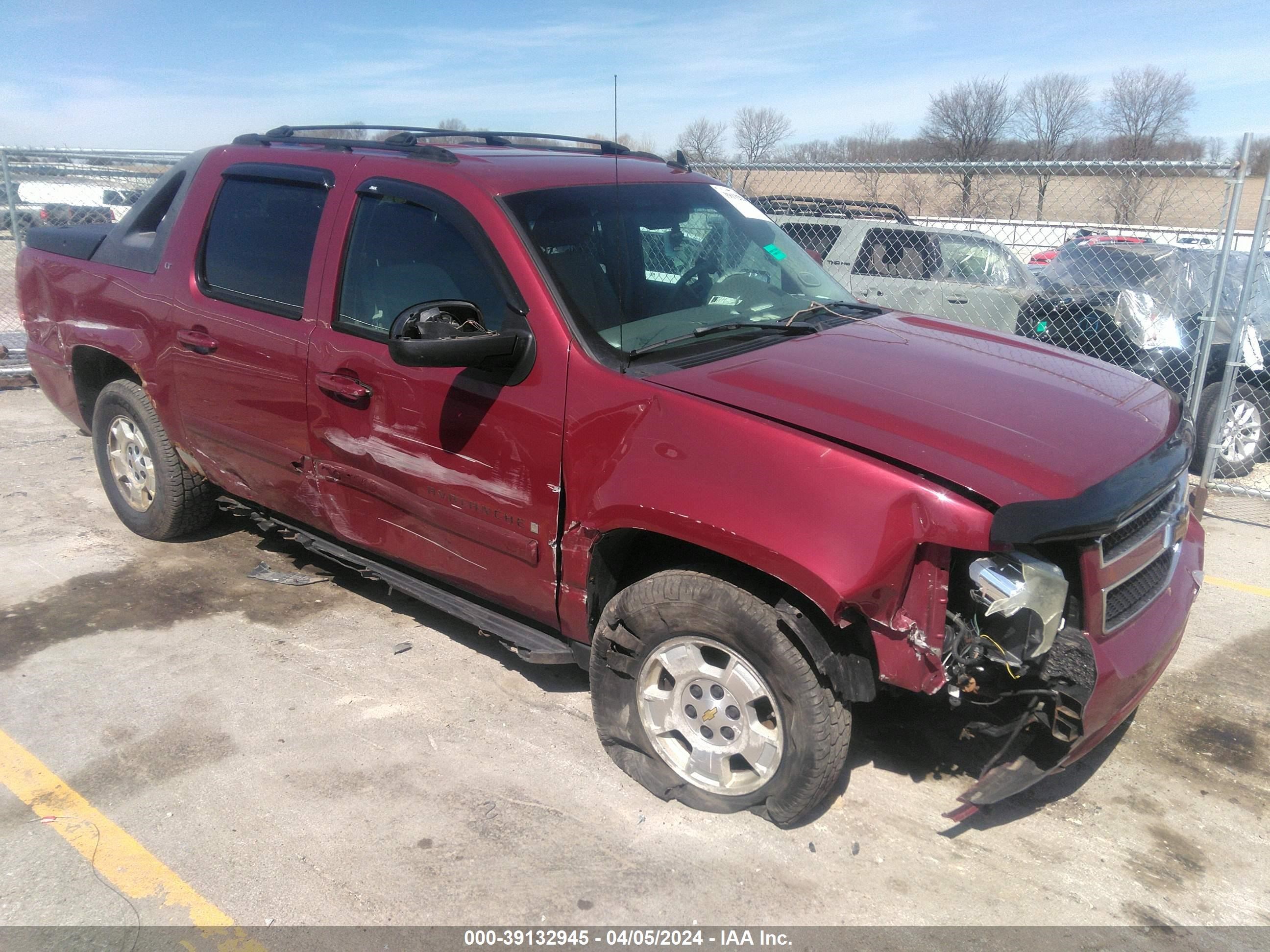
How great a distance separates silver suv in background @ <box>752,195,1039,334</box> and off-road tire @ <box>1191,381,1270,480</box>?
1.59 metres

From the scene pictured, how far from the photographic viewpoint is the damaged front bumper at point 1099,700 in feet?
8.70

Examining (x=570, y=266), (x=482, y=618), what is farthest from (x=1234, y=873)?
(x=570, y=266)

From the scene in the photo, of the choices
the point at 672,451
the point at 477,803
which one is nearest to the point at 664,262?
the point at 672,451

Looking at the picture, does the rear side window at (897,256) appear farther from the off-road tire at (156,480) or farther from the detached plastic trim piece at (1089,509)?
the off-road tire at (156,480)

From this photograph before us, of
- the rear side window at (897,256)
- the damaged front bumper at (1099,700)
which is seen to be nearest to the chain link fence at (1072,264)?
the rear side window at (897,256)

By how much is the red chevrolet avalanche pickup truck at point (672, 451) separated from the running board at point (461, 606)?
0.04 ft

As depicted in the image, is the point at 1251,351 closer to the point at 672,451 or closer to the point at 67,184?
the point at 672,451

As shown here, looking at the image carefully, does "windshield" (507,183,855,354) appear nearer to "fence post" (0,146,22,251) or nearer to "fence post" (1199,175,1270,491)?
"fence post" (1199,175,1270,491)

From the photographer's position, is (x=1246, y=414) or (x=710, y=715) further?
(x=1246, y=414)

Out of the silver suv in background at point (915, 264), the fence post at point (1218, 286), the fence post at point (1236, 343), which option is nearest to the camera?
the fence post at point (1218, 286)

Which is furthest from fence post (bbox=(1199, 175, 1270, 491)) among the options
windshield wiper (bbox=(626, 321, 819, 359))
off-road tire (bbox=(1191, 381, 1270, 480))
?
windshield wiper (bbox=(626, 321, 819, 359))

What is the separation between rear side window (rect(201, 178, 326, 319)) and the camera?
3889mm

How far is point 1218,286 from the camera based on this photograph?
588 cm

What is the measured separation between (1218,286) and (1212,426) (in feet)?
3.63
